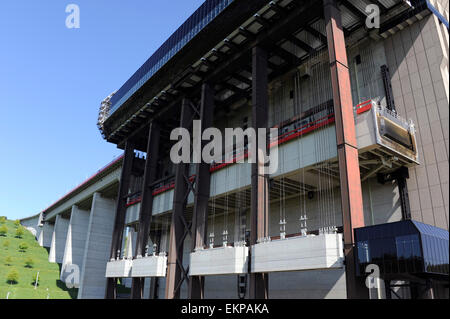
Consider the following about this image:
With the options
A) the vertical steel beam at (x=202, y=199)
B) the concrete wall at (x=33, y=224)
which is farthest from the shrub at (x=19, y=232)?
the vertical steel beam at (x=202, y=199)

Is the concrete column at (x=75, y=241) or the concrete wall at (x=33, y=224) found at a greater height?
the concrete wall at (x=33, y=224)

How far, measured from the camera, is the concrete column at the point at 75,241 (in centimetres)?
6731

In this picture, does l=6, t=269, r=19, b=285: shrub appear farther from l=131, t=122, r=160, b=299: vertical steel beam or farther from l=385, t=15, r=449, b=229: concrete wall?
l=385, t=15, r=449, b=229: concrete wall

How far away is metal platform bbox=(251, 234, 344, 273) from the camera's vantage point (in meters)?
20.2

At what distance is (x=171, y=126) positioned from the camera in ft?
159

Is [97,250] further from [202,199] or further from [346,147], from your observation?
[346,147]

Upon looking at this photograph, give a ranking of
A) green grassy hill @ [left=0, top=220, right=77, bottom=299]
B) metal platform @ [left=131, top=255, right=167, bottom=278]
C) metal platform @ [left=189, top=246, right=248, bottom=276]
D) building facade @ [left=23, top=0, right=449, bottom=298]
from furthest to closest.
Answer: green grassy hill @ [left=0, top=220, right=77, bottom=299] < metal platform @ [left=131, top=255, right=167, bottom=278] < metal platform @ [left=189, top=246, right=248, bottom=276] < building facade @ [left=23, top=0, right=449, bottom=298]

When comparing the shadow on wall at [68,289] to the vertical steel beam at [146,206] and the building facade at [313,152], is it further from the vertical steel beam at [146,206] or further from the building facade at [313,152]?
the vertical steel beam at [146,206]

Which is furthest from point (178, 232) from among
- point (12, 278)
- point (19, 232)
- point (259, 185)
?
point (19, 232)

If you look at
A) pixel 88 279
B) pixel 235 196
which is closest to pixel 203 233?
pixel 235 196

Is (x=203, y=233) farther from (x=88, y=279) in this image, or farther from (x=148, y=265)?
(x=88, y=279)

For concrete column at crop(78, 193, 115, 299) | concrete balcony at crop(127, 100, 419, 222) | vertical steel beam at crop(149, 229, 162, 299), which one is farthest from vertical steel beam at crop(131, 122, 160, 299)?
concrete column at crop(78, 193, 115, 299)

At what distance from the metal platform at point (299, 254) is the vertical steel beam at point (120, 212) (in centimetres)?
2755

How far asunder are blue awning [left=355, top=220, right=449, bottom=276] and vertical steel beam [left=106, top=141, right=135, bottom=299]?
35.4 metres
